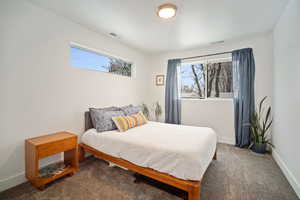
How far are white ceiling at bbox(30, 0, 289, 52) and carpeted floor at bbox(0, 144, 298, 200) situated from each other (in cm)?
260

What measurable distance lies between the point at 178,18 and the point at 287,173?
297 centimetres

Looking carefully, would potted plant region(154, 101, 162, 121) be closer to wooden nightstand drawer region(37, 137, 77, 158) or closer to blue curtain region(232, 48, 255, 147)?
blue curtain region(232, 48, 255, 147)

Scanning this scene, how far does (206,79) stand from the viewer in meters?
3.78

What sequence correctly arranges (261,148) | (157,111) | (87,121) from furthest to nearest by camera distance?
(157,111), (261,148), (87,121)

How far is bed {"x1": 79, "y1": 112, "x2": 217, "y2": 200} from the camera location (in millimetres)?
1434

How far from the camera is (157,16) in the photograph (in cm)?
226

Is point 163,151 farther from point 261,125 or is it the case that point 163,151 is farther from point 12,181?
point 261,125

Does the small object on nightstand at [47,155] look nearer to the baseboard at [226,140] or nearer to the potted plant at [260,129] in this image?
the baseboard at [226,140]

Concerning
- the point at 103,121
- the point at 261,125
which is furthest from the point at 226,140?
the point at 103,121

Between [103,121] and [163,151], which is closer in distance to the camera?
[163,151]

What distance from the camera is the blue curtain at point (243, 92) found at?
3055 millimetres

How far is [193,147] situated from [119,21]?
244cm

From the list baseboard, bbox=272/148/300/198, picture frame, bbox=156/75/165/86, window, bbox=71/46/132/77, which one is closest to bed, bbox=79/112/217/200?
baseboard, bbox=272/148/300/198

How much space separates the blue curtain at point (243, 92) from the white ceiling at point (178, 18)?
52 centimetres
